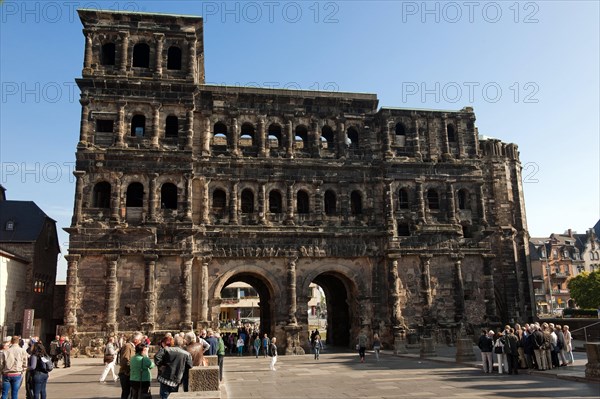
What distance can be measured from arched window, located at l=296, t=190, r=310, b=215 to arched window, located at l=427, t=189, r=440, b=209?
28.2 ft

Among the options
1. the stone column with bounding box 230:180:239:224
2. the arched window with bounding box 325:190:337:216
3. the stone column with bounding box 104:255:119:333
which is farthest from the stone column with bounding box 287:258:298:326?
the stone column with bounding box 104:255:119:333

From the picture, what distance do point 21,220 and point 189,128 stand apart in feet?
55.5

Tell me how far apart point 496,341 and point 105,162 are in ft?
76.7

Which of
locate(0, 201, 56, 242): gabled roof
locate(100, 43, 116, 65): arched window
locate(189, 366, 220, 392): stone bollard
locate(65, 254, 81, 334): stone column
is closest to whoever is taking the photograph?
locate(189, 366, 220, 392): stone bollard

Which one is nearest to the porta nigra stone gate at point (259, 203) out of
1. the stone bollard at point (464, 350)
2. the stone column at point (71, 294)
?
the stone column at point (71, 294)

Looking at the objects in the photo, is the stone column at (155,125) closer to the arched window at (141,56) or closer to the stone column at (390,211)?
the arched window at (141,56)

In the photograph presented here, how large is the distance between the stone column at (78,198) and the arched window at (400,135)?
20.4 m

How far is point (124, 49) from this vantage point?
31422 millimetres

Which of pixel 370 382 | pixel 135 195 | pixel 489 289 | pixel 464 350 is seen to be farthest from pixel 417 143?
pixel 370 382

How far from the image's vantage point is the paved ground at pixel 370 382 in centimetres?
1438

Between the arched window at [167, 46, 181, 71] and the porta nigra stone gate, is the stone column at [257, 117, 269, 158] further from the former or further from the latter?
the arched window at [167, 46, 181, 71]

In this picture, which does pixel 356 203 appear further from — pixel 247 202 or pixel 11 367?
pixel 11 367

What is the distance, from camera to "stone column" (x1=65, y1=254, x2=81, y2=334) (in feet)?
89.7

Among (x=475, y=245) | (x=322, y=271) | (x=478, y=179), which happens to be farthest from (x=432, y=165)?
(x=322, y=271)
